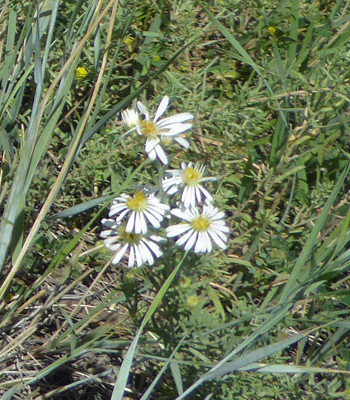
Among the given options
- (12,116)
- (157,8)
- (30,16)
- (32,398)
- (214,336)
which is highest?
(157,8)

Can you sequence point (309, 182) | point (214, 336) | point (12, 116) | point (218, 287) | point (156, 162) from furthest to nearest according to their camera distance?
point (309, 182) < point (218, 287) < point (12, 116) < point (214, 336) < point (156, 162)

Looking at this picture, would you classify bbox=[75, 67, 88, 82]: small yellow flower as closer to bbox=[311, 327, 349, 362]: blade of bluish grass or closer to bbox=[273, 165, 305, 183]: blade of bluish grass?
bbox=[273, 165, 305, 183]: blade of bluish grass

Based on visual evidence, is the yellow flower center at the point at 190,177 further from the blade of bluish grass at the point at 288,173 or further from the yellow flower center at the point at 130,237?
the blade of bluish grass at the point at 288,173

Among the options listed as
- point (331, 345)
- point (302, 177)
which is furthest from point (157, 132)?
point (331, 345)

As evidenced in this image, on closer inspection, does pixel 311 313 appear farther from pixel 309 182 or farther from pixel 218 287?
pixel 309 182

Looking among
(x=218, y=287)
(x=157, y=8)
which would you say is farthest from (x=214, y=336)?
(x=157, y=8)

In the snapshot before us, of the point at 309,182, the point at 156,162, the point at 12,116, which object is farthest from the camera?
the point at 309,182
